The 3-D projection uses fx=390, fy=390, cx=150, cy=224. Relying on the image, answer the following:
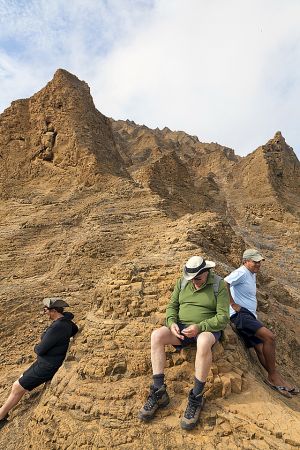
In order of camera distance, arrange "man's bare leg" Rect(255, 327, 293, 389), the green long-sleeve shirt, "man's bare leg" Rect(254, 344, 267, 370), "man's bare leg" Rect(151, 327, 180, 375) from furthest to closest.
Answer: "man's bare leg" Rect(254, 344, 267, 370)
"man's bare leg" Rect(255, 327, 293, 389)
the green long-sleeve shirt
"man's bare leg" Rect(151, 327, 180, 375)

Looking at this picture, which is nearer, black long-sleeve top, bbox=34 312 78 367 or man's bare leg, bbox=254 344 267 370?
man's bare leg, bbox=254 344 267 370

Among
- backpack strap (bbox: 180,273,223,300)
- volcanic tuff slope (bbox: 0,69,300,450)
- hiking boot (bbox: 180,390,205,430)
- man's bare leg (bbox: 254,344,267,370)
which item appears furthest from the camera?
man's bare leg (bbox: 254,344,267,370)

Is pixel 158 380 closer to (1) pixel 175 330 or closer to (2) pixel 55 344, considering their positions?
(1) pixel 175 330

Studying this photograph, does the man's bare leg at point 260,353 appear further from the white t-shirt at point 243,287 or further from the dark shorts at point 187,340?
the dark shorts at point 187,340

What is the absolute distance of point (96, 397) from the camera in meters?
4.59

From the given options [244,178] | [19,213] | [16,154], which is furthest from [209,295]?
[244,178]

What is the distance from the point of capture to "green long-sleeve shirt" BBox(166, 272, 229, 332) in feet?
14.6

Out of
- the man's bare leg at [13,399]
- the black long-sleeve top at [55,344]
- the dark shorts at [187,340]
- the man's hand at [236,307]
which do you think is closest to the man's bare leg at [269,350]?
the man's hand at [236,307]

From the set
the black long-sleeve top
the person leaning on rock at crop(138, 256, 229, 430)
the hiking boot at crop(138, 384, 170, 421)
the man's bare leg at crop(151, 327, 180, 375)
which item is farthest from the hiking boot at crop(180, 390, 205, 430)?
the black long-sleeve top

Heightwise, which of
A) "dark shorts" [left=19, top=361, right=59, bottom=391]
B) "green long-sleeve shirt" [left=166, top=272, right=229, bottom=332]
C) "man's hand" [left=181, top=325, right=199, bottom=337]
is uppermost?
"green long-sleeve shirt" [left=166, top=272, right=229, bottom=332]

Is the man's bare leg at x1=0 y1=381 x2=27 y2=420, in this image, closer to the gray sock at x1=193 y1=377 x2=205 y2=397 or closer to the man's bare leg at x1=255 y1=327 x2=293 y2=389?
the gray sock at x1=193 y1=377 x2=205 y2=397

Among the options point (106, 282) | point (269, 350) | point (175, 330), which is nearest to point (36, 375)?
point (106, 282)

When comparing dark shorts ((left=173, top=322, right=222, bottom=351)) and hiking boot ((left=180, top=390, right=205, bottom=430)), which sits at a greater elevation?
dark shorts ((left=173, top=322, right=222, bottom=351))

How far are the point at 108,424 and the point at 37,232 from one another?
767 cm
